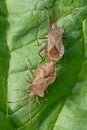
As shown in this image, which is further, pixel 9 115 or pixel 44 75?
pixel 44 75

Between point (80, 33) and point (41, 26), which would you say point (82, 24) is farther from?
point (41, 26)

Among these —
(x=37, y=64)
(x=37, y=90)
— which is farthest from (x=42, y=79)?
(x=37, y=64)

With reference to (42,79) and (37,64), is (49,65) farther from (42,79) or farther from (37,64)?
(42,79)

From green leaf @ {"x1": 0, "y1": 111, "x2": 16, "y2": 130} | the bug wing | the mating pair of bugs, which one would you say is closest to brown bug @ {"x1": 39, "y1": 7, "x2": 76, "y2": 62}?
the mating pair of bugs

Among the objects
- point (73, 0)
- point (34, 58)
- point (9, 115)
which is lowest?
point (9, 115)

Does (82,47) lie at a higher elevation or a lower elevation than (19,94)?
higher

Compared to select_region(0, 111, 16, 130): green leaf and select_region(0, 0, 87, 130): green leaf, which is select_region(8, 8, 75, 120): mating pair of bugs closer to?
select_region(0, 0, 87, 130): green leaf

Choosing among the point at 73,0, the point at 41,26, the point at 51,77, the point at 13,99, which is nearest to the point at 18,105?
the point at 13,99
